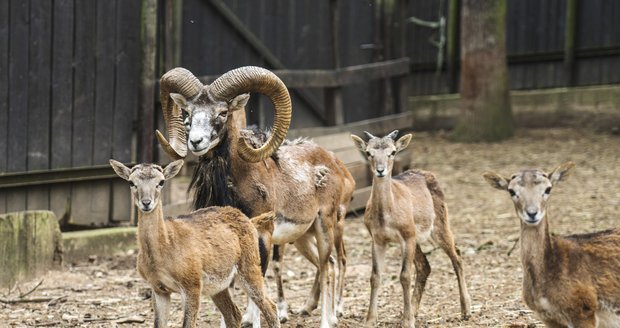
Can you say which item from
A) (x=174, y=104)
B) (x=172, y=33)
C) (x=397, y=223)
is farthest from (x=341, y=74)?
(x=397, y=223)

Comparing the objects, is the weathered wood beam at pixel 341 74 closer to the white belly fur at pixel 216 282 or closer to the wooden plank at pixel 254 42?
the wooden plank at pixel 254 42

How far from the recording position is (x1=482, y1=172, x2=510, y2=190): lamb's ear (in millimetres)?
8172

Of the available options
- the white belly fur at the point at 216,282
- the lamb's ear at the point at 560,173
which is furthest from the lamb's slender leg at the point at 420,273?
the lamb's ear at the point at 560,173

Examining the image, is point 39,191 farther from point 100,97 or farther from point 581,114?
point 581,114

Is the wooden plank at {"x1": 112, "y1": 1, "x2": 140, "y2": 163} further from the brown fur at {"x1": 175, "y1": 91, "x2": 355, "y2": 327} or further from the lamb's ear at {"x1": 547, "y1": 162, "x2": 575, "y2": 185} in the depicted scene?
the lamb's ear at {"x1": 547, "y1": 162, "x2": 575, "y2": 185}

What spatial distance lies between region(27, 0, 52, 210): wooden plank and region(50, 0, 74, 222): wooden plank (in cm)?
8

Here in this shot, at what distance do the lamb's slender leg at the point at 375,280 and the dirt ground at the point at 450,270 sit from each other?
0.91 ft

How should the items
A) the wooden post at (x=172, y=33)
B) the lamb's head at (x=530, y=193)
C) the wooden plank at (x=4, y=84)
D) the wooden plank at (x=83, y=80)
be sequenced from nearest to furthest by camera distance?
the lamb's head at (x=530, y=193) → the wooden plank at (x=4, y=84) → the wooden plank at (x=83, y=80) → the wooden post at (x=172, y=33)

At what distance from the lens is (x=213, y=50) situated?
54.8 ft

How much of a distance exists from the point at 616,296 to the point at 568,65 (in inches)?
615

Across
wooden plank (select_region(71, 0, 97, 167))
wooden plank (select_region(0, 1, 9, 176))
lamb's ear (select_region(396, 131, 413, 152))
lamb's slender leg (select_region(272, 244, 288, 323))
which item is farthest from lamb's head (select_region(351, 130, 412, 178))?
wooden plank (select_region(0, 1, 9, 176))

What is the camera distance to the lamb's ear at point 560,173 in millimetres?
8109

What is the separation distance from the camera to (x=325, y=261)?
421 inches

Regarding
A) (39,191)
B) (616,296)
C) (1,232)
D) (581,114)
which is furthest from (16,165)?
(581,114)
